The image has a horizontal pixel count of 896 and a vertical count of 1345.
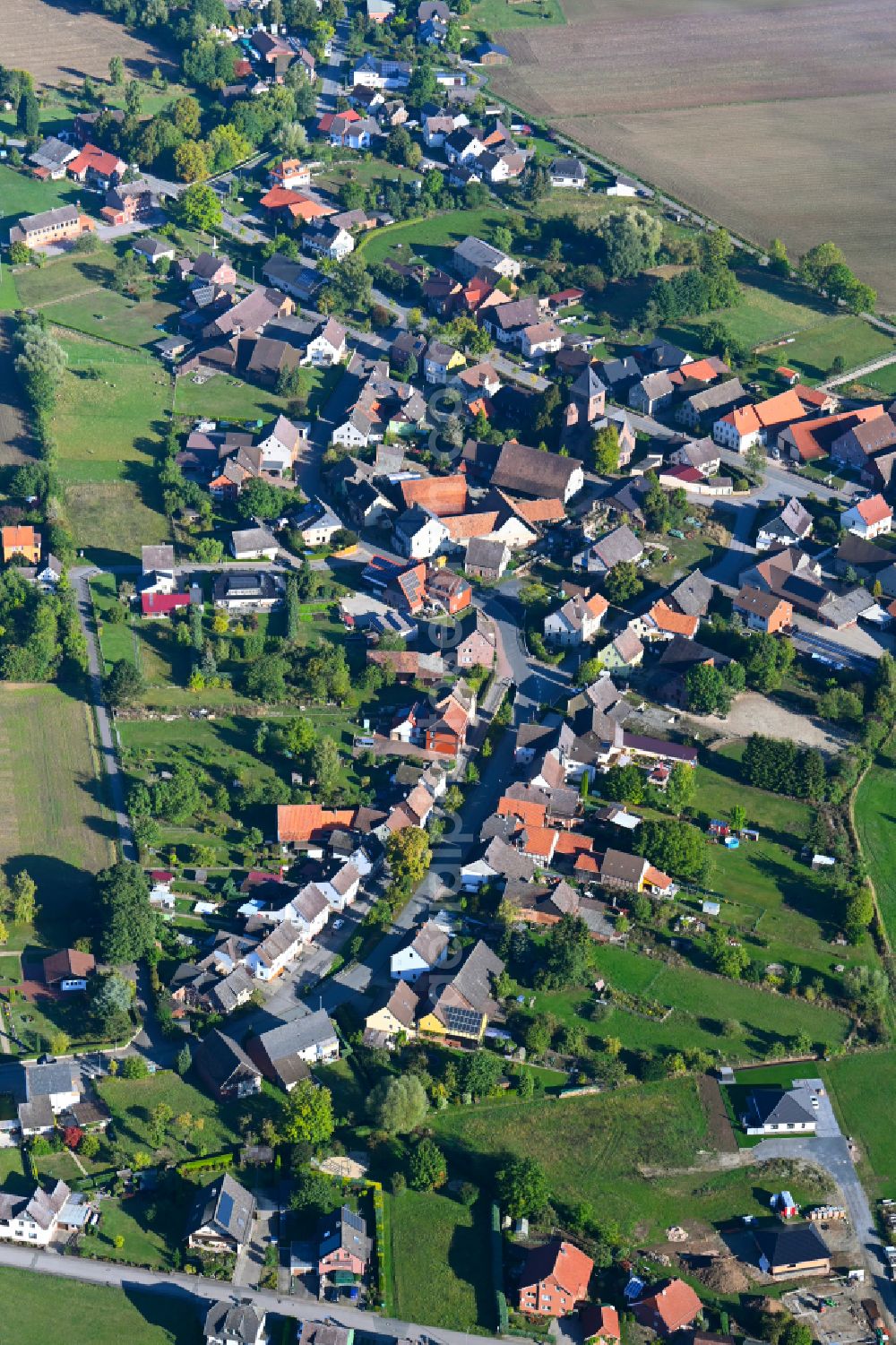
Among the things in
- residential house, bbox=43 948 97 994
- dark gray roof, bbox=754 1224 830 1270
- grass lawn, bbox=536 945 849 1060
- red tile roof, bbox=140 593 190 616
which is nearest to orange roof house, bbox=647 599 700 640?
grass lawn, bbox=536 945 849 1060

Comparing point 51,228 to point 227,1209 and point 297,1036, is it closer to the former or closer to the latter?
point 297,1036

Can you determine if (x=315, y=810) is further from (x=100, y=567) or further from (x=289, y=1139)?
(x=100, y=567)

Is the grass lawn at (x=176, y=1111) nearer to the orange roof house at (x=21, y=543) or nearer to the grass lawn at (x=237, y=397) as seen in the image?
the orange roof house at (x=21, y=543)

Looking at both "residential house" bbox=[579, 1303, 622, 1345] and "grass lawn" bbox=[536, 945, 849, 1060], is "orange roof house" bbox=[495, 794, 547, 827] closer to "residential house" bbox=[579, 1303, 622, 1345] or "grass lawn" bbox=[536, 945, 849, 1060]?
"grass lawn" bbox=[536, 945, 849, 1060]

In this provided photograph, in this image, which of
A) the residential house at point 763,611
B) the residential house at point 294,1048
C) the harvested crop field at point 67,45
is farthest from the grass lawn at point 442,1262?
the harvested crop field at point 67,45

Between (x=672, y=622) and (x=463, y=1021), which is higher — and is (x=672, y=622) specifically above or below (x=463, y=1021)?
above

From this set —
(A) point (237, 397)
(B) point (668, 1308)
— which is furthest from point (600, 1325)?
(A) point (237, 397)
